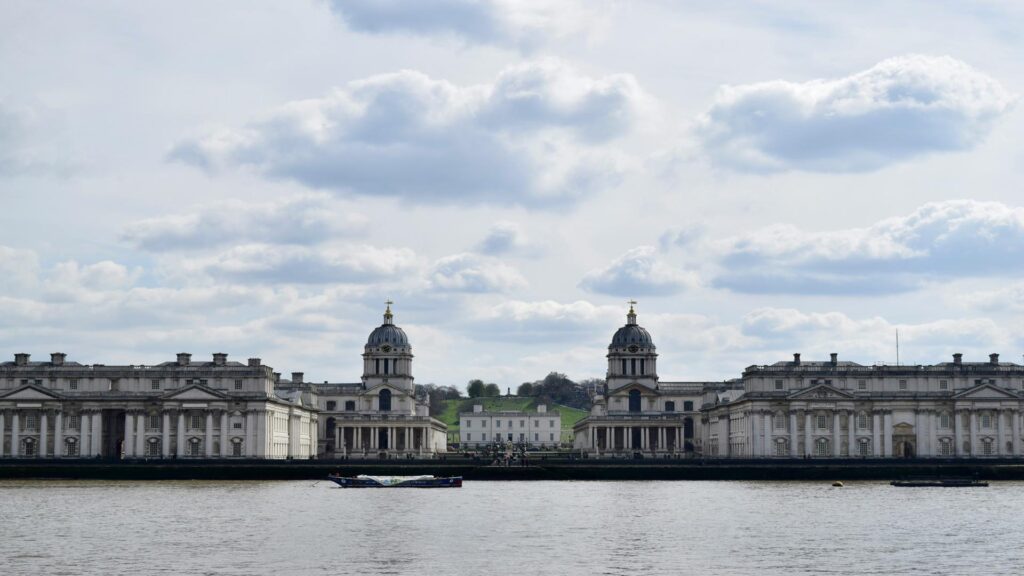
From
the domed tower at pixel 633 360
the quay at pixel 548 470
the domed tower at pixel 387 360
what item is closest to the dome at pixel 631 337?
the domed tower at pixel 633 360

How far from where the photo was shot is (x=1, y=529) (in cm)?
7262

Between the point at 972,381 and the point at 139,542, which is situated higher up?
the point at 972,381

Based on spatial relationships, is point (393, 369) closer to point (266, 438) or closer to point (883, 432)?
point (266, 438)

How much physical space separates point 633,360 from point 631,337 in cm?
266

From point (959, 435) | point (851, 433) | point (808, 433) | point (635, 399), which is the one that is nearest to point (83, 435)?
point (635, 399)

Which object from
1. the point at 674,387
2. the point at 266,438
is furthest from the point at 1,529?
the point at 674,387

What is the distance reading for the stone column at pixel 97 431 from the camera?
481 ft

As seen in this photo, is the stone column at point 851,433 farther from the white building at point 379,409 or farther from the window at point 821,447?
the white building at point 379,409

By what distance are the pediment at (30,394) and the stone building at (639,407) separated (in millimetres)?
59332

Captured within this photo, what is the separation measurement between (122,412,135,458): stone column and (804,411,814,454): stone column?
61.5 meters

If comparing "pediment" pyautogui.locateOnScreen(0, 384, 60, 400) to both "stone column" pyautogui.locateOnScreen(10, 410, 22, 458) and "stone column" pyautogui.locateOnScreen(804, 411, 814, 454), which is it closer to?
"stone column" pyautogui.locateOnScreen(10, 410, 22, 458)

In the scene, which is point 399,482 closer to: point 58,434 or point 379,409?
point 58,434

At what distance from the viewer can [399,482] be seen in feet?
389

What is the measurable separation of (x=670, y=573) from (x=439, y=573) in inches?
322
